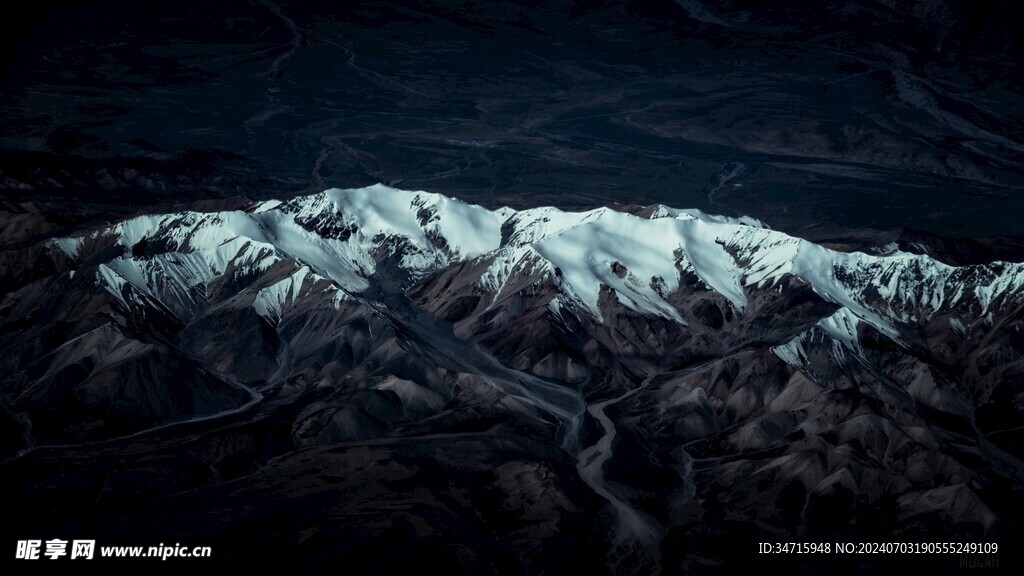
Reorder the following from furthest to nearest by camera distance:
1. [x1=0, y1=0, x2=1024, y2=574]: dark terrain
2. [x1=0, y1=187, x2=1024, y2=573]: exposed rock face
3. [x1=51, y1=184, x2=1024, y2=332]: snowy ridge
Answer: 1. [x1=51, y1=184, x2=1024, y2=332]: snowy ridge
2. [x1=0, y1=187, x2=1024, y2=573]: exposed rock face
3. [x1=0, y1=0, x2=1024, y2=574]: dark terrain

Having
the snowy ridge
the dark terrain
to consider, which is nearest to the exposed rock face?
the dark terrain

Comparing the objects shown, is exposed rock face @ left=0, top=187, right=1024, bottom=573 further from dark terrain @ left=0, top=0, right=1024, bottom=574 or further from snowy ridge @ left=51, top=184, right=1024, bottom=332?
snowy ridge @ left=51, top=184, right=1024, bottom=332

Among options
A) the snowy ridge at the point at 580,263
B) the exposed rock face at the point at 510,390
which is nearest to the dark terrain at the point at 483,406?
the exposed rock face at the point at 510,390

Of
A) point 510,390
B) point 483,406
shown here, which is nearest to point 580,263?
point 510,390

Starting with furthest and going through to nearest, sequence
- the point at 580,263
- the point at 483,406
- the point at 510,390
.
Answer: the point at 580,263
the point at 510,390
the point at 483,406

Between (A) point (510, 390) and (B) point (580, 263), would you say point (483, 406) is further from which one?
(B) point (580, 263)

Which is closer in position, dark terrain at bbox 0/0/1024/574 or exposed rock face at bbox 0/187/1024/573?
dark terrain at bbox 0/0/1024/574

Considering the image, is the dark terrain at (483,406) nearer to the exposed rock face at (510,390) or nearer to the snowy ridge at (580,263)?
the exposed rock face at (510,390)
